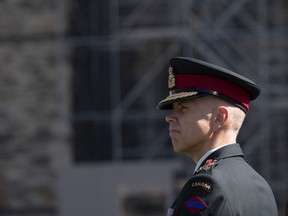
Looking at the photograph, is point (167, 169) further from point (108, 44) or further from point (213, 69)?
point (213, 69)

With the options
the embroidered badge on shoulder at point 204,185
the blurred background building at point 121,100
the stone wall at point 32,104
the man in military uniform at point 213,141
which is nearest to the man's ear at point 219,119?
the man in military uniform at point 213,141

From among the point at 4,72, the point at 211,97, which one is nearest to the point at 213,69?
the point at 211,97

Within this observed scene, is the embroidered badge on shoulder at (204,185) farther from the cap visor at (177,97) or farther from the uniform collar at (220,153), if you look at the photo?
the cap visor at (177,97)

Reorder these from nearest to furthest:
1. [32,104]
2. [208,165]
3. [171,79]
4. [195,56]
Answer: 1. [208,165]
2. [171,79]
3. [195,56]
4. [32,104]

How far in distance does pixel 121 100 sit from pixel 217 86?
8.18 meters

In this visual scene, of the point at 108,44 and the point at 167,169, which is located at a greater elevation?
the point at 108,44

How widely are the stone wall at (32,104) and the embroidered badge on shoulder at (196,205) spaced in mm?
8514

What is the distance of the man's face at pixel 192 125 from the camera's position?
361 cm

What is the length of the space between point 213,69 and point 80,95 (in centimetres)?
829

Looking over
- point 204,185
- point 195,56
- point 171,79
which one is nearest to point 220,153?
point 204,185

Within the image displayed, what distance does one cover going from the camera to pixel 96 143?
1188 cm

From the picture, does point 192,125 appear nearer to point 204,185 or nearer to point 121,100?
point 204,185

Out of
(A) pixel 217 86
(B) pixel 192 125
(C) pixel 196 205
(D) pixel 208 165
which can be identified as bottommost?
(C) pixel 196 205

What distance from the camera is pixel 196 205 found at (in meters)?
3.42
